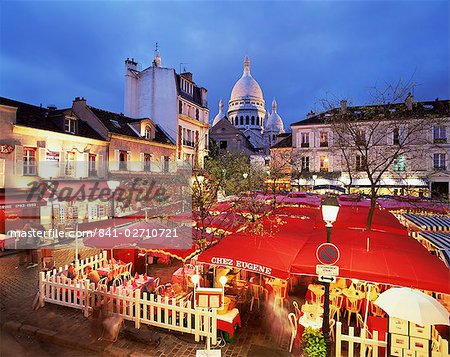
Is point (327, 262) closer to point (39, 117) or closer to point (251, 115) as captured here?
point (39, 117)

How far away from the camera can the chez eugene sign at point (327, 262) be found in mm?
5804

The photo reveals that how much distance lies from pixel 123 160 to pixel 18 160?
9.38 meters

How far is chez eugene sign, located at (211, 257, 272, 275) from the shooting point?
22.3 feet

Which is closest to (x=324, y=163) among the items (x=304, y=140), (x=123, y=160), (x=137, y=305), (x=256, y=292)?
(x=304, y=140)

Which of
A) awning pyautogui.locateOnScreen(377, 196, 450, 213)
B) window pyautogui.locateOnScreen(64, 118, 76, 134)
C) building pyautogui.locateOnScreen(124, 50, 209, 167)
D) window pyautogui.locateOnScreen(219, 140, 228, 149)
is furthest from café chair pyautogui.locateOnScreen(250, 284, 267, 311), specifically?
window pyautogui.locateOnScreen(219, 140, 228, 149)

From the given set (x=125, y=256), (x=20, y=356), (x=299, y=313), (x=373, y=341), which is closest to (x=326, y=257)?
(x=373, y=341)

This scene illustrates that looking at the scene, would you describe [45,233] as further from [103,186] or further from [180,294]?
[180,294]

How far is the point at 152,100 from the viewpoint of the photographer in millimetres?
33938

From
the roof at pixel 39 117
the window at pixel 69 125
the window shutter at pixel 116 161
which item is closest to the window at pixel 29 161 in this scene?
the roof at pixel 39 117

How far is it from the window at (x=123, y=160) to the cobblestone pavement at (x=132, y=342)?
15886mm

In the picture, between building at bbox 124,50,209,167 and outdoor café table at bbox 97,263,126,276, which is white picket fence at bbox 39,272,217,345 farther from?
building at bbox 124,50,209,167

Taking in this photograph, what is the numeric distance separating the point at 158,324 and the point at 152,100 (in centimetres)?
2999

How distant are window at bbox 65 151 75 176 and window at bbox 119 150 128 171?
4.84 m

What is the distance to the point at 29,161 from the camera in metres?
18.3
